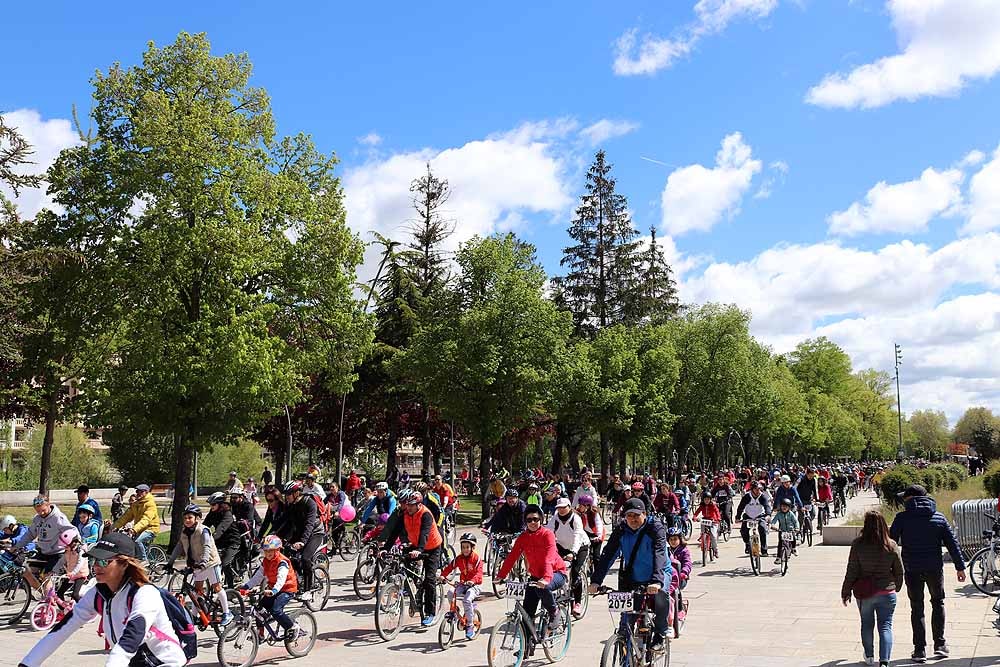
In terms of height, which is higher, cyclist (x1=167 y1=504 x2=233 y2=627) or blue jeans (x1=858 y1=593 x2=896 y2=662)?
cyclist (x1=167 y1=504 x2=233 y2=627)

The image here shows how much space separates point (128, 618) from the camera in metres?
5.11

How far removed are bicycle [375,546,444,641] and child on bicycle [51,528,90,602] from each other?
3926 millimetres

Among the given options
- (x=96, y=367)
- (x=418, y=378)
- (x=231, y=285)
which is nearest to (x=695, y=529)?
(x=418, y=378)

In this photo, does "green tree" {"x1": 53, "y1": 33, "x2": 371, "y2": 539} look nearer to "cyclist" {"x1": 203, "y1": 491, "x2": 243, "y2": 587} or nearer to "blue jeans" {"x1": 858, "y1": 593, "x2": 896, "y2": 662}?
"cyclist" {"x1": 203, "y1": 491, "x2": 243, "y2": 587}

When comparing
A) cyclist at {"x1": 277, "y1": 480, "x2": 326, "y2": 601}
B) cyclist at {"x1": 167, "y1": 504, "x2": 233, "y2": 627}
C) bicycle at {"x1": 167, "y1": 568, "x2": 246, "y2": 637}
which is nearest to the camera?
bicycle at {"x1": 167, "y1": 568, "x2": 246, "y2": 637}

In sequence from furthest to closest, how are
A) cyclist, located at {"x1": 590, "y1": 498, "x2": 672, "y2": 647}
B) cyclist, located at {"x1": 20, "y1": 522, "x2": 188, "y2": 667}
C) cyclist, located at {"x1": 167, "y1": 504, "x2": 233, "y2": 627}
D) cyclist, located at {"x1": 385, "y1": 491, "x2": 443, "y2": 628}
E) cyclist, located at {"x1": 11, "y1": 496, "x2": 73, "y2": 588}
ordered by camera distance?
cyclist, located at {"x1": 11, "y1": 496, "x2": 73, "y2": 588} → cyclist, located at {"x1": 385, "y1": 491, "x2": 443, "y2": 628} → cyclist, located at {"x1": 167, "y1": 504, "x2": 233, "y2": 627} → cyclist, located at {"x1": 590, "y1": 498, "x2": 672, "y2": 647} → cyclist, located at {"x1": 20, "y1": 522, "x2": 188, "y2": 667}

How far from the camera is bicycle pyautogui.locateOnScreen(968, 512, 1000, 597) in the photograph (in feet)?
51.7

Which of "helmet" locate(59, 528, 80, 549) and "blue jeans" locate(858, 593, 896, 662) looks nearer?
"blue jeans" locate(858, 593, 896, 662)

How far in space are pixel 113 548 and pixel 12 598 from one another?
10447 millimetres

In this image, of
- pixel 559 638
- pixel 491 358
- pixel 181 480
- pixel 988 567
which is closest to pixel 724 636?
pixel 559 638

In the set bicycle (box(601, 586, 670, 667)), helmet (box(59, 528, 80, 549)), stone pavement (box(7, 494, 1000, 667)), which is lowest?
stone pavement (box(7, 494, 1000, 667))

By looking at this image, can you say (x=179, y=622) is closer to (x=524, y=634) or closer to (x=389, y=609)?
(x=524, y=634)

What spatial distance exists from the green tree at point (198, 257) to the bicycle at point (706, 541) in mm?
10570

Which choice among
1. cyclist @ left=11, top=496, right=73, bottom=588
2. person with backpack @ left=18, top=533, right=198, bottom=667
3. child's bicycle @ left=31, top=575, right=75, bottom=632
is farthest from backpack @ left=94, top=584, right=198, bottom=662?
cyclist @ left=11, top=496, right=73, bottom=588
